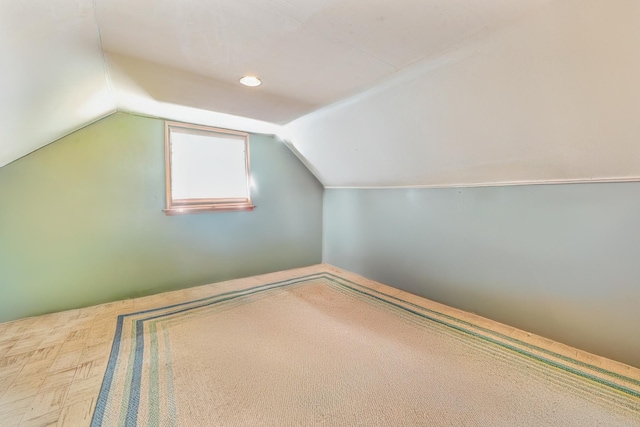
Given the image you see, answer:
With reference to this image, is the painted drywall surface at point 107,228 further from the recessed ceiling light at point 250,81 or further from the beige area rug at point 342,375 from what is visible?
the recessed ceiling light at point 250,81

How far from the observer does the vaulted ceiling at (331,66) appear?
117 centimetres

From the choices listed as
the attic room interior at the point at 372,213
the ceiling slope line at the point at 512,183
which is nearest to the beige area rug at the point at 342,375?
the attic room interior at the point at 372,213

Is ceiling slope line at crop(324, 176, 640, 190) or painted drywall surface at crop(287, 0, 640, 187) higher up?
painted drywall surface at crop(287, 0, 640, 187)

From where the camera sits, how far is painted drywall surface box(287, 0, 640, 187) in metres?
1.21

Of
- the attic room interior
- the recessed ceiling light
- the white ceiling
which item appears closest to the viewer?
the white ceiling

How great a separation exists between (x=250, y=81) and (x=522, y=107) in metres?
1.79

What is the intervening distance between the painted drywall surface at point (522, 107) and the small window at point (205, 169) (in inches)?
49.7

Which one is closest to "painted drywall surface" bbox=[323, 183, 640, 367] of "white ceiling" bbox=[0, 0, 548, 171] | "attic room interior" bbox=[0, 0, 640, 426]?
"attic room interior" bbox=[0, 0, 640, 426]

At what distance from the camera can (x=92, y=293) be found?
2.60m

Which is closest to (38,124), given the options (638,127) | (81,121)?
(81,121)

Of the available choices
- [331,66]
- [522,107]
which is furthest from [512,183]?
[331,66]

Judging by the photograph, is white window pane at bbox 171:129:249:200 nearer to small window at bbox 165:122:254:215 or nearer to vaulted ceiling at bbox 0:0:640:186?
small window at bbox 165:122:254:215

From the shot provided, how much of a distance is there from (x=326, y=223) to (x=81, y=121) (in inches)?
116

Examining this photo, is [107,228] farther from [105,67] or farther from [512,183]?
[512,183]
